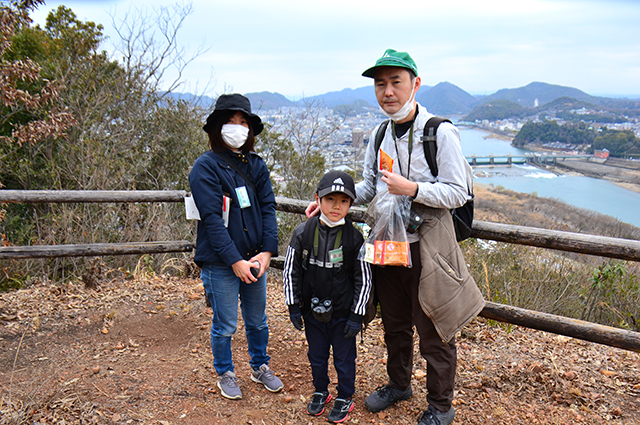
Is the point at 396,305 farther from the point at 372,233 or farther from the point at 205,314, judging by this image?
the point at 205,314

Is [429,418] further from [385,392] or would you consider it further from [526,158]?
[526,158]

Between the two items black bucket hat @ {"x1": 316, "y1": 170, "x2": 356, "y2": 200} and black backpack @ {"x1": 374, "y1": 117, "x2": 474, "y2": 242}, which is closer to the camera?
black backpack @ {"x1": 374, "y1": 117, "x2": 474, "y2": 242}

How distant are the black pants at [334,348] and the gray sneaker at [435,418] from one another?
47cm

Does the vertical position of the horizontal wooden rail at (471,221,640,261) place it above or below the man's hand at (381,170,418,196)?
below

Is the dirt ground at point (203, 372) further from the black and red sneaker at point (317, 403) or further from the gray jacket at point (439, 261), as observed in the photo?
the gray jacket at point (439, 261)

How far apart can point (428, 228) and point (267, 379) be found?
162 centimetres

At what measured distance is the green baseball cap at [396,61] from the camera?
Result: 213cm

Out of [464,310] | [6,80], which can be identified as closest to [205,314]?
[464,310]

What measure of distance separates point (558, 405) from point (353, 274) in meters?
1.70

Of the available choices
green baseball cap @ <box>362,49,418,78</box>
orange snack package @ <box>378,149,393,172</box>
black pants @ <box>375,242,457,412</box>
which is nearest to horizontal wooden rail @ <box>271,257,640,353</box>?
black pants @ <box>375,242,457,412</box>

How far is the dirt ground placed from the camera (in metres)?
2.61

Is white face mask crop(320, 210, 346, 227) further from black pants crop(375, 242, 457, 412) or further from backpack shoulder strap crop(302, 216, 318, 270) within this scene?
black pants crop(375, 242, 457, 412)

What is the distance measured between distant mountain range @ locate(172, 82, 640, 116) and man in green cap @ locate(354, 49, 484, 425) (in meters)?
9.28

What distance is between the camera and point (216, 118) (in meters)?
2.54
